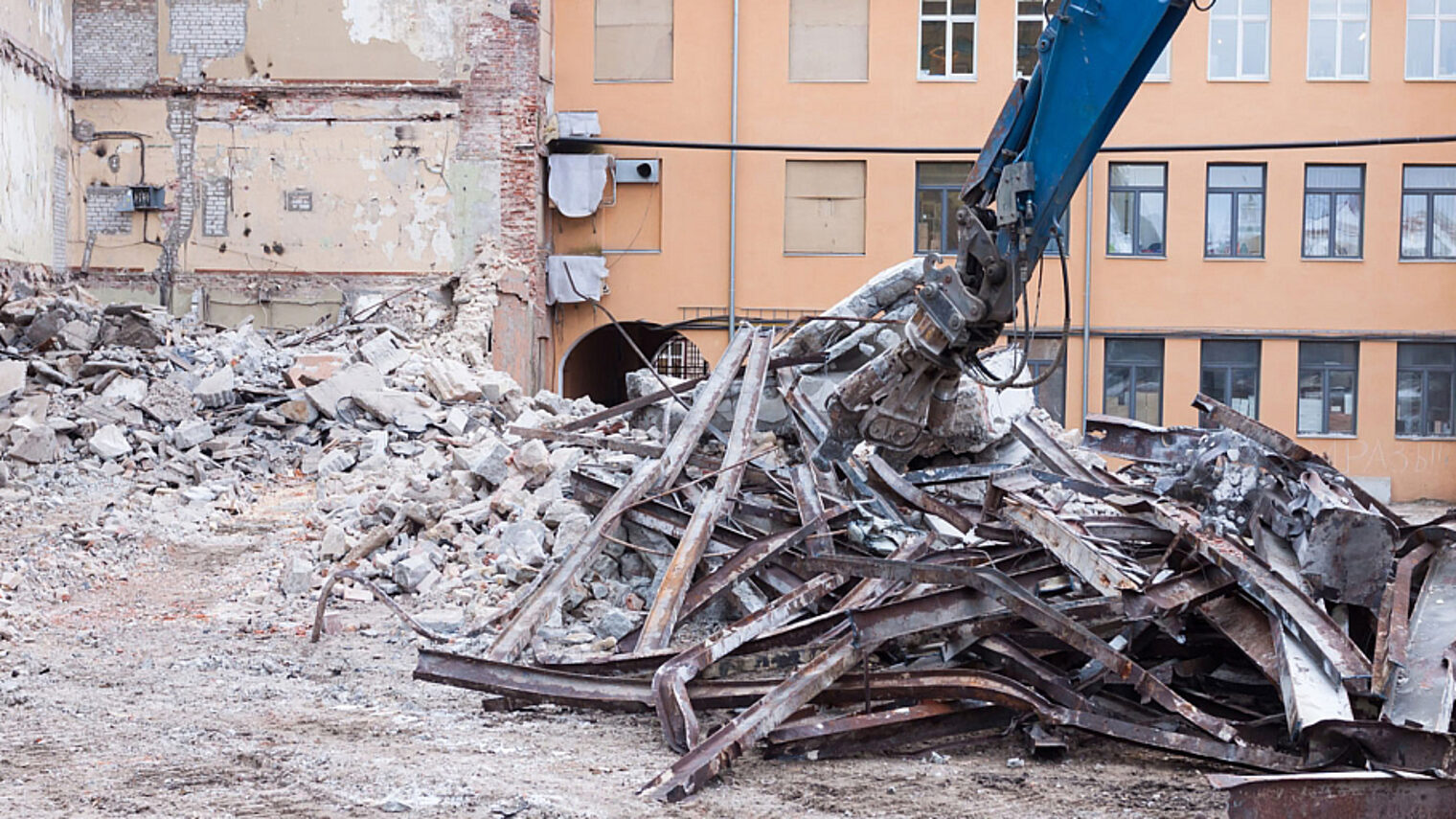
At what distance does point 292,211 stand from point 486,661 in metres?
15.5

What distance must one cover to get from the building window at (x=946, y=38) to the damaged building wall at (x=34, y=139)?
13.1 metres

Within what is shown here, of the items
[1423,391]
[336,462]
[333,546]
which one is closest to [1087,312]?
[1423,391]

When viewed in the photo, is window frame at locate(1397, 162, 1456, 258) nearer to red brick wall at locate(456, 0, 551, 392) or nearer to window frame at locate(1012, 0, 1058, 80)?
window frame at locate(1012, 0, 1058, 80)

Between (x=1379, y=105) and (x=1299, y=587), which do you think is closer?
(x=1299, y=587)

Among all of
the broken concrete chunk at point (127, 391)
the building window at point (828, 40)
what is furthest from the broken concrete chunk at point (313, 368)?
the building window at point (828, 40)

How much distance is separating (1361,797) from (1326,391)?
18.5 m

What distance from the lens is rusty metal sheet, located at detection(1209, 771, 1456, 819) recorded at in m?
4.04

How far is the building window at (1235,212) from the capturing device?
69.2ft

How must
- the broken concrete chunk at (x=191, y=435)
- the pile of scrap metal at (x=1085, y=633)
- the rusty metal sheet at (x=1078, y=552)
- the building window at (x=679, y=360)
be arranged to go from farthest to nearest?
the building window at (x=679, y=360), the broken concrete chunk at (x=191, y=435), the rusty metal sheet at (x=1078, y=552), the pile of scrap metal at (x=1085, y=633)

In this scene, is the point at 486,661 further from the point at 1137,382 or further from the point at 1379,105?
the point at 1379,105

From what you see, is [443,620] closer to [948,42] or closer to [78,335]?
[78,335]

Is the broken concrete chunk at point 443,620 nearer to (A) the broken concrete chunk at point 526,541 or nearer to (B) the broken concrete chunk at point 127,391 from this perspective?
(A) the broken concrete chunk at point 526,541

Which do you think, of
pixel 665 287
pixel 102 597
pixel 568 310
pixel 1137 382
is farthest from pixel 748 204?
pixel 102 597

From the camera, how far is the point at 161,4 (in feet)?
66.0
